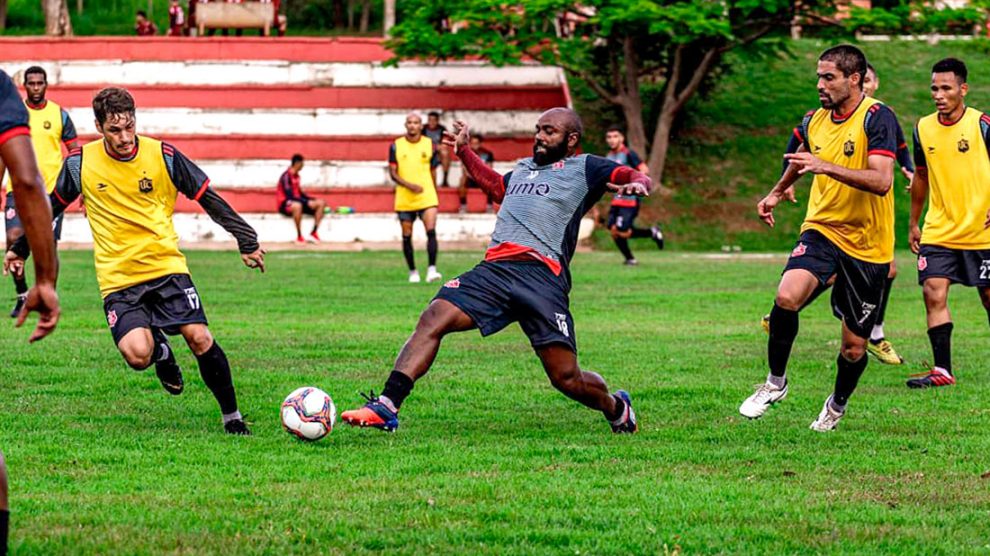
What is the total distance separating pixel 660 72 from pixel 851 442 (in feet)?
90.7

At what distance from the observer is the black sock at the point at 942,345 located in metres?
11.2

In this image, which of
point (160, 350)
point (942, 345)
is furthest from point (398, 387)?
point (942, 345)

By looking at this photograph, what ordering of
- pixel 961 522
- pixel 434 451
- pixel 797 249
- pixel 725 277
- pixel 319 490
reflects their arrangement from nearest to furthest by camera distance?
pixel 961 522
pixel 319 490
pixel 434 451
pixel 797 249
pixel 725 277

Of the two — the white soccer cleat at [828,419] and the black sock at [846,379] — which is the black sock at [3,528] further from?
the black sock at [846,379]

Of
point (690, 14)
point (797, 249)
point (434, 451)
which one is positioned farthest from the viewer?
point (690, 14)

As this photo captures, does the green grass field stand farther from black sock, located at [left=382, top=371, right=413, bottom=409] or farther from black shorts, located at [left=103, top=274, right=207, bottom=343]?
black shorts, located at [left=103, top=274, right=207, bottom=343]

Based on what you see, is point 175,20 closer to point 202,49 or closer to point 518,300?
point 202,49

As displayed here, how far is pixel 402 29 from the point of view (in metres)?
33.2

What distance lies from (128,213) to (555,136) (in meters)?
2.50

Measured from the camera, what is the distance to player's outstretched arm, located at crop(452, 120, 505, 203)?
29.0 feet

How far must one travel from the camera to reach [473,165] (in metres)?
8.89

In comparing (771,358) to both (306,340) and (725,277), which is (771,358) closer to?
(306,340)

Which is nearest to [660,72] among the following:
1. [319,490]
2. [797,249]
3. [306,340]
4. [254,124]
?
[254,124]

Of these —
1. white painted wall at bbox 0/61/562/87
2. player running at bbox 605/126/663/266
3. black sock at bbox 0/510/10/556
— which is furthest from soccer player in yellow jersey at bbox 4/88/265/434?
white painted wall at bbox 0/61/562/87
